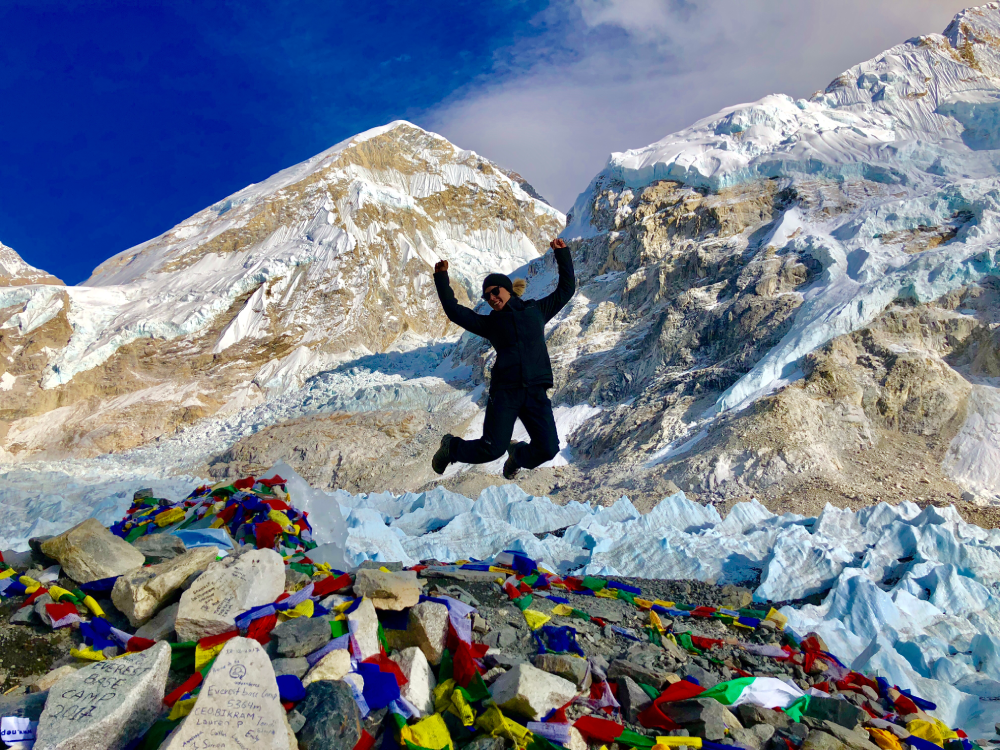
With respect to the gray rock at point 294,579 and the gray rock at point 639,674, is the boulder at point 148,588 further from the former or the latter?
the gray rock at point 639,674

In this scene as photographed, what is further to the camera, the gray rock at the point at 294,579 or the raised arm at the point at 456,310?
the raised arm at the point at 456,310

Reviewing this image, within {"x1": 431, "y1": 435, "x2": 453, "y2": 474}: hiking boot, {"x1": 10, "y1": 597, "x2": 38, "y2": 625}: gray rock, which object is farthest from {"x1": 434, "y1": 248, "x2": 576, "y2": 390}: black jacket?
{"x1": 10, "y1": 597, "x2": 38, "y2": 625}: gray rock

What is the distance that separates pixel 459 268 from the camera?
61.9 meters

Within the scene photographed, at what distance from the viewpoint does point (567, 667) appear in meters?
3.19

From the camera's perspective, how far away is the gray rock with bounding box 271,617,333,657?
2979 millimetres

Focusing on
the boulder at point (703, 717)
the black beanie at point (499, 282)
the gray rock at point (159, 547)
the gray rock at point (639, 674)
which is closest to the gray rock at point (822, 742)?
the boulder at point (703, 717)

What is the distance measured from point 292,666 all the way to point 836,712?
9.70 feet

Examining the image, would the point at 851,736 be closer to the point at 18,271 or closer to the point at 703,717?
the point at 703,717

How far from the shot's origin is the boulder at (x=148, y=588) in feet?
11.2

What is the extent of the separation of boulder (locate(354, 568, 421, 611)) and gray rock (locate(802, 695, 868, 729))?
2.33 meters

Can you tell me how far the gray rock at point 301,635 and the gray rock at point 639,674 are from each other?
5.04ft

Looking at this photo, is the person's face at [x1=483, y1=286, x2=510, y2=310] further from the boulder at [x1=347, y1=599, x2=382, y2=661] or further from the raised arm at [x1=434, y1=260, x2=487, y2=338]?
the boulder at [x1=347, y1=599, x2=382, y2=661]

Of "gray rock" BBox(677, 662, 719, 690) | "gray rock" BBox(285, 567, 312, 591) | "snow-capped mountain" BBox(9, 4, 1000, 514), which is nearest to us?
"gray rock" BBox(677, 662, 719, 690)

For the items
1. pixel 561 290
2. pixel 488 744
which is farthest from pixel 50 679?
pixel 561 290
